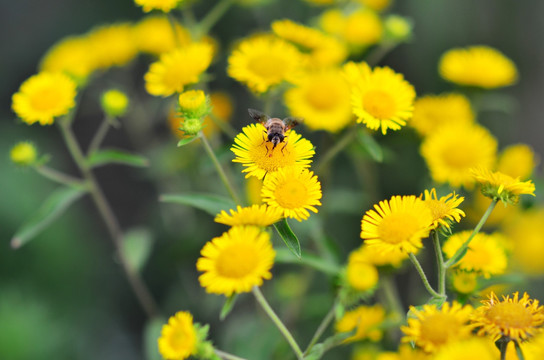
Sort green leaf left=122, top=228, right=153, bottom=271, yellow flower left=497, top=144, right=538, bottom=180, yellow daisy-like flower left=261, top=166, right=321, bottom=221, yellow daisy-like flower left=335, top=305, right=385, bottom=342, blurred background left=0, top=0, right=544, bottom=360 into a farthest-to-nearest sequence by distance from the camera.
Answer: blurred background left=0, top=0, right=544, bottom=360 → green leaf left=122, top=228, right=153, bottom=271 → yellow flower left=497, top=144, right=538, bottom=180 → yellow daisy-like flower left=335, top=305, right=385, bottom=342 → yellow daisy-like flower left=261, top=166, right=321, bottom=221

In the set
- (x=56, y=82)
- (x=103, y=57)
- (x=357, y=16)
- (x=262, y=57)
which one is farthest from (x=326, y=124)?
(x=103, y=57)

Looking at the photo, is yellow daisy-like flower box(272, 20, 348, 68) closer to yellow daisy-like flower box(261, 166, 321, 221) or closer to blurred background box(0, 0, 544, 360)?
blurred background box(0, 0, 544, 360)

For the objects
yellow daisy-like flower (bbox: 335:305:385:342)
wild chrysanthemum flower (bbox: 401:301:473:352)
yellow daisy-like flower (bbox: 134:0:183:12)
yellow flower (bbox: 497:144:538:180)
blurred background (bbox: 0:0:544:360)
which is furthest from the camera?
blurred background (bbox: 0:0:544:360)

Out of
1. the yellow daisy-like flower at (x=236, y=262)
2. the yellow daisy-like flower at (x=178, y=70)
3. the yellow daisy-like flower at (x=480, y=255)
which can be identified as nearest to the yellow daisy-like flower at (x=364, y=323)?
the yellow daisy-like flower at (x=480, y=255)

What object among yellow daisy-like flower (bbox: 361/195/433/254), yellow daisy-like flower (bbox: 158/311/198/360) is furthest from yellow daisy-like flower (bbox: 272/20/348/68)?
yellow daisy-like flower (bbox: 158/311/198/360)

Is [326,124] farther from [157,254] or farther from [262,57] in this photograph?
[157,254]

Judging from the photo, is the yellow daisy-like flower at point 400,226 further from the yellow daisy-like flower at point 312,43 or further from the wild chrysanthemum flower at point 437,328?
the yellow daisy-like flower at point 312,43
